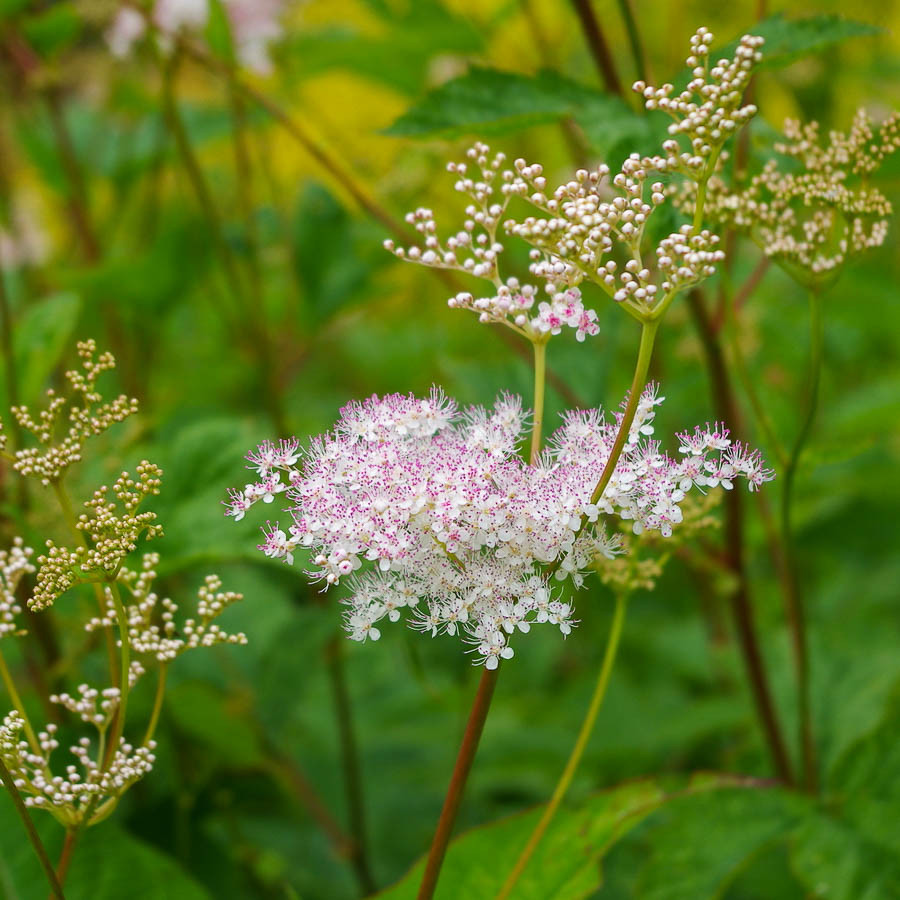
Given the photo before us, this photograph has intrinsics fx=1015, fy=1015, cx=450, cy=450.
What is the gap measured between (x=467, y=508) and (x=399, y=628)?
55 cm

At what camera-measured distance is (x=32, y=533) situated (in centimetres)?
141

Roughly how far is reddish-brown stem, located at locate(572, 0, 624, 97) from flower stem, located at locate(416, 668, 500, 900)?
100 centimetres

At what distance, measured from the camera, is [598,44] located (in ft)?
4.97

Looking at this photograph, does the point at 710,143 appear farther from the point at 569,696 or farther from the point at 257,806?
the point at 257,806

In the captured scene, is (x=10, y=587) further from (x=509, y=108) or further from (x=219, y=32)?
(x=219, y=32)

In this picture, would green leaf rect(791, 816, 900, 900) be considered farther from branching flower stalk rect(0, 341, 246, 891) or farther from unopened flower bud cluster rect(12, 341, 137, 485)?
unopened flower bud cluster rect(12, 341, 137, 485)

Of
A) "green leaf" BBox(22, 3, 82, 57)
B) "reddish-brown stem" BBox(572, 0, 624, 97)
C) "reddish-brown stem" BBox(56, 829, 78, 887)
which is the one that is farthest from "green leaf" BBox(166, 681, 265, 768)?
"green leaf" BBox(22, 3, 82, 57)

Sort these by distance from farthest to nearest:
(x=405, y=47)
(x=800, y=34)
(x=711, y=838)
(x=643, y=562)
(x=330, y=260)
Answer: (x=330, y=260) → (x=405, y=47) → (x=711, y=838) → (x=800, y=34) → (x=643, y=562)

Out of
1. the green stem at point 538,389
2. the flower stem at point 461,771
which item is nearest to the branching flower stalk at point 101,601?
the flower stem at point 461,771

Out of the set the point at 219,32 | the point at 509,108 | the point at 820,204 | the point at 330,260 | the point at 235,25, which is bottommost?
the point at 820,204

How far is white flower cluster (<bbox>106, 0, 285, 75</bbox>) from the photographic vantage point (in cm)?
258

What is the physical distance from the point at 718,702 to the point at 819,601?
742 mm

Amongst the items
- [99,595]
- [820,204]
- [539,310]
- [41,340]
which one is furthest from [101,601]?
[820,204]

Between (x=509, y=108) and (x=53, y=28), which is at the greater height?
(x=53, y=28)
